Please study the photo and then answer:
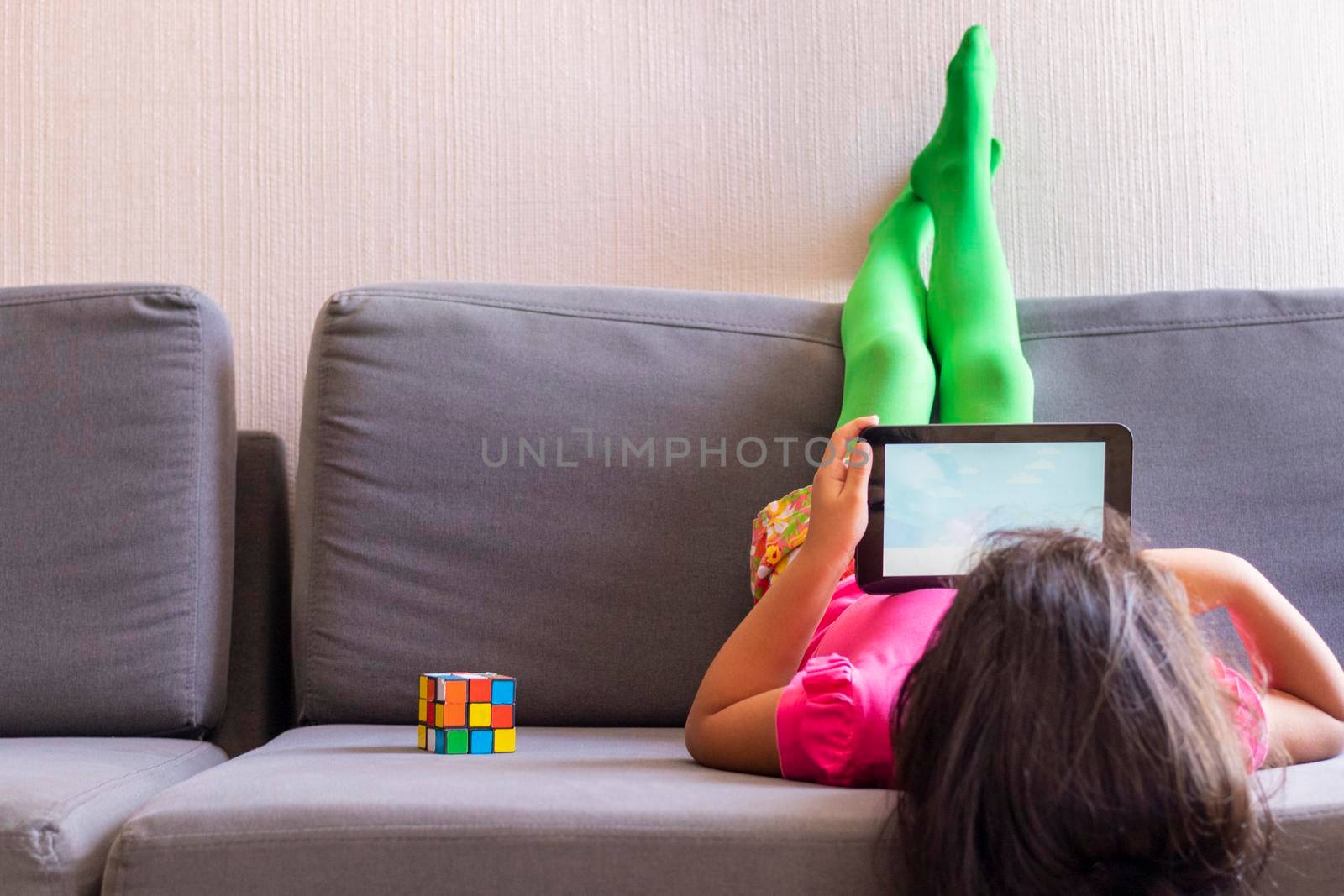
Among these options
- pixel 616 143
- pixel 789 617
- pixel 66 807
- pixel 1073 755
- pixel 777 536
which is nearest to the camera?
pixel 1073 755

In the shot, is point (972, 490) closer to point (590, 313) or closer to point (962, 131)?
point (590, 313)

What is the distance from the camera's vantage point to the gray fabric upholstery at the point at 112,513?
4.02 ft

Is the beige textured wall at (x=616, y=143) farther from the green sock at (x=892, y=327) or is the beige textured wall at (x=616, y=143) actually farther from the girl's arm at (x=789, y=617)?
the girl's arm at (x=789, y=617)

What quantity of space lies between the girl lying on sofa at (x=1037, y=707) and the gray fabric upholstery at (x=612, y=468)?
244 millimetres

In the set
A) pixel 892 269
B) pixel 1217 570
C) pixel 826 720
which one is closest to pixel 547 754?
pixel 826 720

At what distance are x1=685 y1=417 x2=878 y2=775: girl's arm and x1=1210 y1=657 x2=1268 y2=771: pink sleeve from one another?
0.96 ft

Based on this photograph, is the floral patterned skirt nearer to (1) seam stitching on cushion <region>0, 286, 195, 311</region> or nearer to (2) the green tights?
(2) the green tights

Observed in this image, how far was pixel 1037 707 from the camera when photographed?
2.29 ft

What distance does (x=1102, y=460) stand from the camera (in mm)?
1011

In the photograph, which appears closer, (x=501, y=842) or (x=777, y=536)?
(x=501, y=842)

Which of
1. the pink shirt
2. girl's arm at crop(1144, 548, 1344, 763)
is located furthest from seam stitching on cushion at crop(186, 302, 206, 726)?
girl's arm at crop(1144, 548, 1344, 763)

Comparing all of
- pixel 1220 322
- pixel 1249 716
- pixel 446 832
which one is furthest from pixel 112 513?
pixel 1220 322

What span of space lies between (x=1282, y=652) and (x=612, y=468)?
0.69 m

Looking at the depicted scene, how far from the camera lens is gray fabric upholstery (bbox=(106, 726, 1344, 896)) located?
0.74 metres
